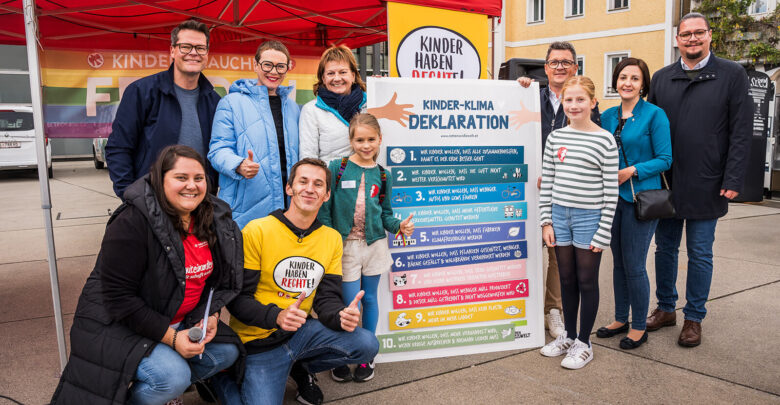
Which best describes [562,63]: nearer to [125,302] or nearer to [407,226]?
[407,226]

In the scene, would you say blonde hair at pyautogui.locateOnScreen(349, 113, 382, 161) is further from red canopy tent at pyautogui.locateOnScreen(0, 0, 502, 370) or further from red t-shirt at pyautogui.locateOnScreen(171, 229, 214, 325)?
red canopy tent at pyautogui.locateOnScreen(0, 0, 502, 370)

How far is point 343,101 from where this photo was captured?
312cm

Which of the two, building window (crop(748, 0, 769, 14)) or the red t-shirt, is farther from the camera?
building window (crop(748, 0, 769, 14))

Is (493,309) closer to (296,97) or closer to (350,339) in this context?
(350,339)

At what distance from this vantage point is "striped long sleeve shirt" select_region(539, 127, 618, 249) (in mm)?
3041

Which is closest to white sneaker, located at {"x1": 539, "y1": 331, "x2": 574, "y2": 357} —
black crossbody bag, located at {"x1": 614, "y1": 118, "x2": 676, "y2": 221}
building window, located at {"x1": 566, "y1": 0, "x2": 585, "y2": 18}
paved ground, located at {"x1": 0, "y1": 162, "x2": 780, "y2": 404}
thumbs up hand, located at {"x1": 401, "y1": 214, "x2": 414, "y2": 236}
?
paved ground, located at {"x1": 0, "y1": 162, "x2": 780, "y2": 404}

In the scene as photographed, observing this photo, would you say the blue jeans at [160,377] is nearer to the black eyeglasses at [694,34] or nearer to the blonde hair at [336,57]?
the blonde hair at [336,57]

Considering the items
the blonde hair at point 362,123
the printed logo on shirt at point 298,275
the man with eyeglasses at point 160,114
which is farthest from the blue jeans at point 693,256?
the man with eyeglasses at point 160,114

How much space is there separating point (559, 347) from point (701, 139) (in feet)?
5.03

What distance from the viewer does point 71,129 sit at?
17.5ft

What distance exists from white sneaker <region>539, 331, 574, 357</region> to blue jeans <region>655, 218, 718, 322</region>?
0.85 m

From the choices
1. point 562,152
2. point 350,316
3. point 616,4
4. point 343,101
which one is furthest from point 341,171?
point 616,4

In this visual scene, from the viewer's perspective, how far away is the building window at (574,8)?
2188 centimetres

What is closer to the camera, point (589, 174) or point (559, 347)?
point (589, 174)
